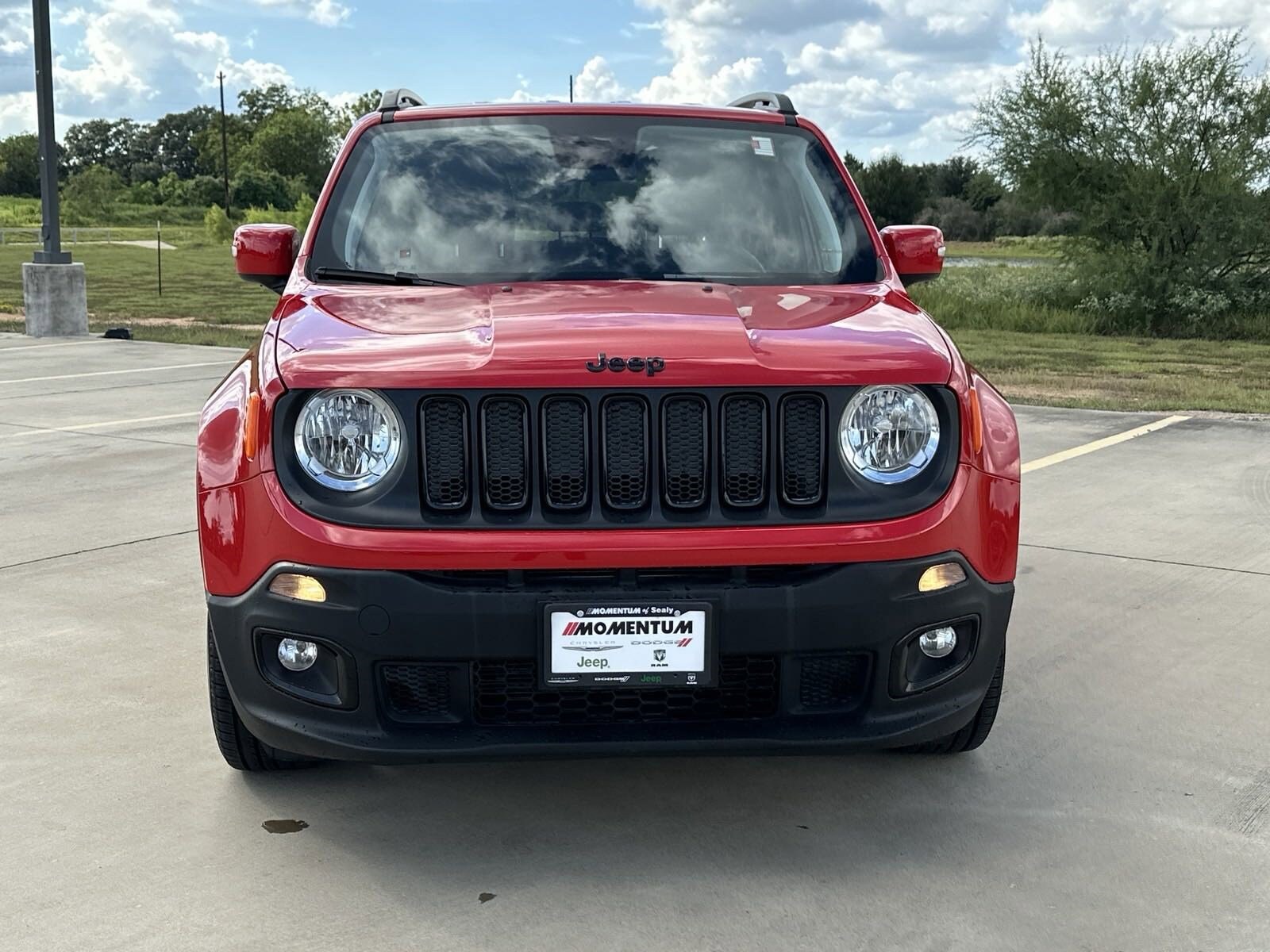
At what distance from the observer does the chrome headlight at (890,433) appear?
3074mm

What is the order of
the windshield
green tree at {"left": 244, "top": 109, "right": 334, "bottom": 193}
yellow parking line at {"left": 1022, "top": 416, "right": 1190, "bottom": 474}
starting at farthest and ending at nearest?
green tree at {"left": 244, "top": 109, "right": 334, "bottom": 193} < yellow parking line at {"left": 1022, "top": 416, "right": 1190, "bottom": 474} < the windshield

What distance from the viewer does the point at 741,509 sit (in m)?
3.00

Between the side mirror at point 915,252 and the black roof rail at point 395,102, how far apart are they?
159 centimetres

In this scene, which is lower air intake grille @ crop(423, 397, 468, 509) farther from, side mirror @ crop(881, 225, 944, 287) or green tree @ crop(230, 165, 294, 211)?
green tree @ crop(230, 165, 294, 211)

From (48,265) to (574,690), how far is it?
15.5 meters

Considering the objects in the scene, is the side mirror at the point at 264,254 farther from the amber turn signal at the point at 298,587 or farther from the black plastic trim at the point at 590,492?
the amber turn signal at the point at 298,587

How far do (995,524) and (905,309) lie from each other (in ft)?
2.34

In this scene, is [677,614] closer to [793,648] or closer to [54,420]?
[793,648]

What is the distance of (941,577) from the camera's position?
304 cm

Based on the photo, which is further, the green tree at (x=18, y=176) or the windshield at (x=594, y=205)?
the green tree at (x=18, y=176)

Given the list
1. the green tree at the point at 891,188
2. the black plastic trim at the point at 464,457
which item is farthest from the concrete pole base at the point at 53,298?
the green tree at the point at 891,188

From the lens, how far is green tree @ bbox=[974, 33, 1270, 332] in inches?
830

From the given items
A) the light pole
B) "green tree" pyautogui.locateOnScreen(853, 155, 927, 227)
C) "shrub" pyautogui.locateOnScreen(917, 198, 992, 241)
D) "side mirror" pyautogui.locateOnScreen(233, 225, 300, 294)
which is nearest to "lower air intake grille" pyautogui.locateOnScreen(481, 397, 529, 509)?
"side mirror" pyautogui.locateOnScreen(233, 225, 300, 294)

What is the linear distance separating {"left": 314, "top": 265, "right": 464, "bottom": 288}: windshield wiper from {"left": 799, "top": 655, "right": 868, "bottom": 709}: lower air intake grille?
4.73 ft
